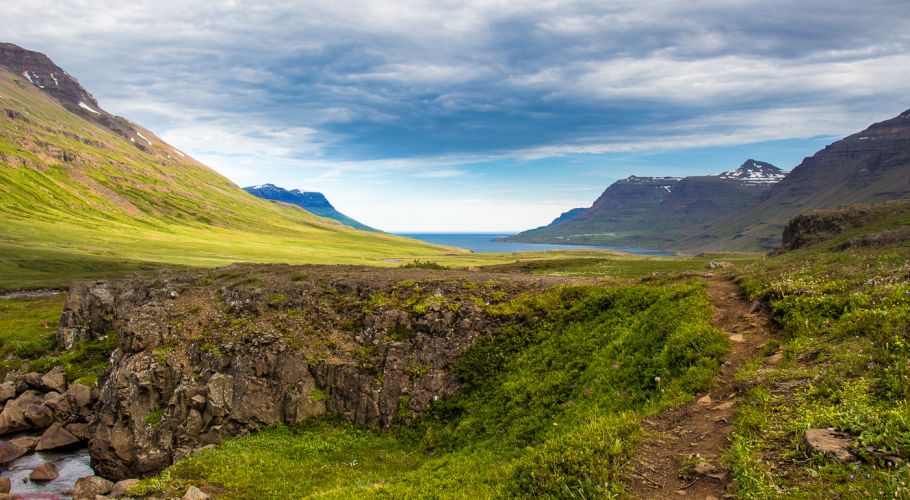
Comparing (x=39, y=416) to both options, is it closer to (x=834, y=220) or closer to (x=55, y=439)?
(x=55, y=439)

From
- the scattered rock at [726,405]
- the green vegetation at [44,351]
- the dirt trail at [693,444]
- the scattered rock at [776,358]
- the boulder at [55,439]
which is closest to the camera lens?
the dirt trail at [693,444]

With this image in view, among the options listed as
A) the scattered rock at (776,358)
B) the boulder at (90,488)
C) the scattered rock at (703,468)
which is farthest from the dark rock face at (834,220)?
the boulder at (90,488)

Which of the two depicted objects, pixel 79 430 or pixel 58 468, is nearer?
pixel 58 468

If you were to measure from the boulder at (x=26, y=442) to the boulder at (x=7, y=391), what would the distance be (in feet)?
26.6

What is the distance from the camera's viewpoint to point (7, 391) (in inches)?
1531

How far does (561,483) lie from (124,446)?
28384 millimetres

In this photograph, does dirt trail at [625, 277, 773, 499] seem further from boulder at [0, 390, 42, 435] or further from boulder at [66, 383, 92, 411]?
boulder at [0, 390, 42, 435]

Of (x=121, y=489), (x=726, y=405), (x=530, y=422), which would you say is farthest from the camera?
(x=121, y=489)

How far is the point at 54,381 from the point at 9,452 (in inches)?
359

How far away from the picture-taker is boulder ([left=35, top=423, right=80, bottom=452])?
32281 millimetres

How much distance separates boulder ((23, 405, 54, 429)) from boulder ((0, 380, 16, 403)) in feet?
16.3

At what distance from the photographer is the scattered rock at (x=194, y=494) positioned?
18511 millimetres

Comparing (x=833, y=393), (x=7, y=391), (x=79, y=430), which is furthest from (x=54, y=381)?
(x=833, y=393)

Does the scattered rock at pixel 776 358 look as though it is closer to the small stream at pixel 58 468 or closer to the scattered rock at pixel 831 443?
the scattered rock at pixel 831 443
